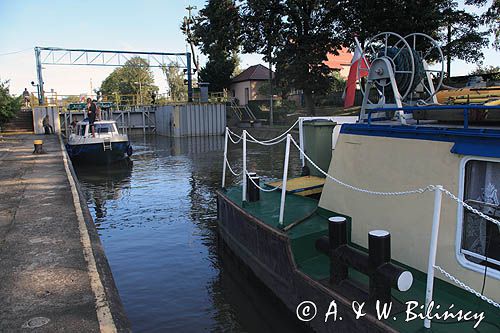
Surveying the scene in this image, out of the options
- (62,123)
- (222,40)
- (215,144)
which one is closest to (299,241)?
(215,144)

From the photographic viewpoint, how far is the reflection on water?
661 centimetres

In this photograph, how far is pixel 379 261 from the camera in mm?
4270

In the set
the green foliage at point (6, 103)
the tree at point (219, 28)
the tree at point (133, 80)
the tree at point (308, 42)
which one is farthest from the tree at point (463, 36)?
the tree at point (133, 80)

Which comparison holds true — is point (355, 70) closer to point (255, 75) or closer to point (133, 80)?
point (255, 75)

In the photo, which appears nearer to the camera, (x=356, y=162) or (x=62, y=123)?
(x=356, y=162)

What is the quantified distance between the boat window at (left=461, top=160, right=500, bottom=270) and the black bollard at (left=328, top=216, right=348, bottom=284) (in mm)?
1258

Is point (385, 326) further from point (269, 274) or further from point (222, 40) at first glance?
point (222, 40)

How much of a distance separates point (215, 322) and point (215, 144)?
26.5m

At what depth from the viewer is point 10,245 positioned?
752cm

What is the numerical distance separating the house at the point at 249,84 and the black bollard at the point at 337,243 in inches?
2029

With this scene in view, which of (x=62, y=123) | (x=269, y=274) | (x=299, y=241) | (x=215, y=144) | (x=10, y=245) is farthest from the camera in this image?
(x=62, y=123)

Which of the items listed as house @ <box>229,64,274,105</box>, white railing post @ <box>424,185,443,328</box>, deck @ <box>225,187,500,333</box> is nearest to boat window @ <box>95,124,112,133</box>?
deck @ <box>225,187,500,333</box>

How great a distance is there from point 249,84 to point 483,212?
5555 centimetres

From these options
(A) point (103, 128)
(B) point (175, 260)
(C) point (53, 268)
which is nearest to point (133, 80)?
(A) point (103, 128)
